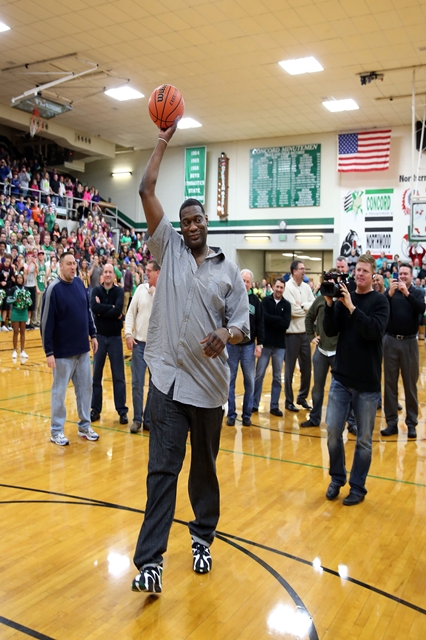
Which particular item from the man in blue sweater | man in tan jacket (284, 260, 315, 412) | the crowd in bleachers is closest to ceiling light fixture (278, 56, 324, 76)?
the crowd in bleachers

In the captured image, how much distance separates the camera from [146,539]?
119 inches

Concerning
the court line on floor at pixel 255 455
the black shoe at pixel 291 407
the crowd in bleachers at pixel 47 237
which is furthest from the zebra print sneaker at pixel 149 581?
the crowd in bleachers at pixel 47 237

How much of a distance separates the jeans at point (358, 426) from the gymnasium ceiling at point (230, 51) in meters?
9.80

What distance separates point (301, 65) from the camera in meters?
14.9

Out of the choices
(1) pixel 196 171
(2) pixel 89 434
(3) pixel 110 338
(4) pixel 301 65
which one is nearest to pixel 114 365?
(3) pixel 110 338

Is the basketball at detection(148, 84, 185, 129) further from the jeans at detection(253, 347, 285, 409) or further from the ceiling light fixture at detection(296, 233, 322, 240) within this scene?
the ceiling light fixture at detection(296, 233, 322, 240)

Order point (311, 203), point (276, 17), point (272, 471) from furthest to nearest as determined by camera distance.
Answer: point (311, 203)
point (276, 17)
point (272, 471)

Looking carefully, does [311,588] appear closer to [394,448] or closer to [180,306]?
[180,306]

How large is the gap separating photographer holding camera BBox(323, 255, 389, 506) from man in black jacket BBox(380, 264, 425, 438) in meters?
2.05

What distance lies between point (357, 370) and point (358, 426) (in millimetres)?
441

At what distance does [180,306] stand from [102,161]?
2449 centimetres

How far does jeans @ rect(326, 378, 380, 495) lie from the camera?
4.46m

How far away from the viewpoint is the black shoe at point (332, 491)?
180 inches

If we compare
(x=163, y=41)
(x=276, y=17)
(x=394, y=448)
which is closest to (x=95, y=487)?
(x=394, y=448)
